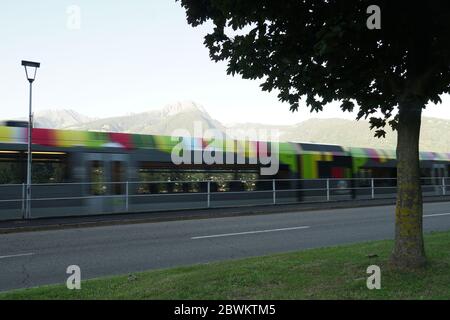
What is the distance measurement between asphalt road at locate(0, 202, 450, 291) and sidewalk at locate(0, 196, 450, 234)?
505 millimetres

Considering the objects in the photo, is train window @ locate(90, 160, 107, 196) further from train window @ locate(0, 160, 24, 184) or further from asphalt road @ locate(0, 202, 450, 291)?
asphalt road @ locate(0, 202, 450, 291)

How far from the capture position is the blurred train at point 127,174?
1570cm

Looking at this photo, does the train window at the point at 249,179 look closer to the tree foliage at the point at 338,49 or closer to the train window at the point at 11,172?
the train window at the point at 11,172

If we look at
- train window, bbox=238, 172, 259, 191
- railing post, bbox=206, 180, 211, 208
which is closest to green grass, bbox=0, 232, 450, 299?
railing post, bbox=206, 180, 211, 208

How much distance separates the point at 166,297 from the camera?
201 inches

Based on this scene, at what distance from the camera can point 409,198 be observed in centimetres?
582

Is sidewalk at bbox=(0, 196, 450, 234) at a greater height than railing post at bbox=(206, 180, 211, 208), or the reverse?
railing post at bbox=(206, 180, 211, 208)

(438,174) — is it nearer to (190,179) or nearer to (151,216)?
(190,179)

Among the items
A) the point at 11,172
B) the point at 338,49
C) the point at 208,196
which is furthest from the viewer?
the point at 208,196

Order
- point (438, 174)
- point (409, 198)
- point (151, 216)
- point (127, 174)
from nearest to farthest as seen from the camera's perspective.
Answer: point (409, 198) → point (151, 216) → point (127, 174) → point (438, 174)

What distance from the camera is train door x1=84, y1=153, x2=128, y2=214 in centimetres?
1702

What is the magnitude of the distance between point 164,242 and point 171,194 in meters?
7.80

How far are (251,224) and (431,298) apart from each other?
34.0 ft

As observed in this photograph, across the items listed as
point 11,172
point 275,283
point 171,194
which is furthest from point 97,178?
point 275,283
